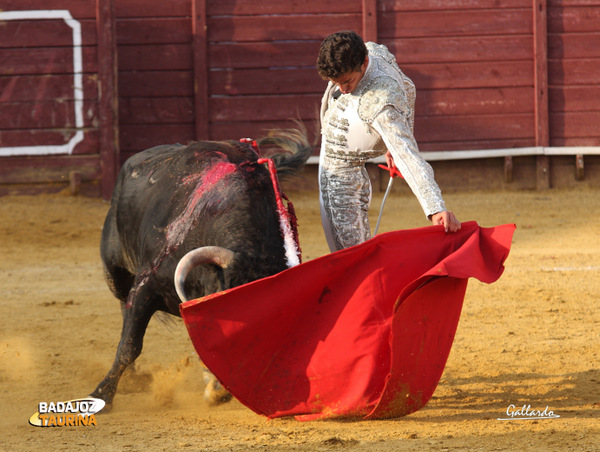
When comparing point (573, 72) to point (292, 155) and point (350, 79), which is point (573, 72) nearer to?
point (292, 155)

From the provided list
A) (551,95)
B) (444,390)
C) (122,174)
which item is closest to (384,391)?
(444,390)

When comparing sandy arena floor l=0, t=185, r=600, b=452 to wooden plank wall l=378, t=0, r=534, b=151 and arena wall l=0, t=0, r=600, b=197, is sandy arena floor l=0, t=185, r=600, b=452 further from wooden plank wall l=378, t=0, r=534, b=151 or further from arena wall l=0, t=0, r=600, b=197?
wooden plank wall l=378, t=0, r=534, b=151

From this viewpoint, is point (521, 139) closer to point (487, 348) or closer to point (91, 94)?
point (91, 94)

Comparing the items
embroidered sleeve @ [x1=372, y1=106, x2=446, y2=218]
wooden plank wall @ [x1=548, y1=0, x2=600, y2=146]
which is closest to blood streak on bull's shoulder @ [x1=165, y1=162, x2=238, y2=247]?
embroidered sleeve @ [x1=372, y1=106, x2=446, y2=218]

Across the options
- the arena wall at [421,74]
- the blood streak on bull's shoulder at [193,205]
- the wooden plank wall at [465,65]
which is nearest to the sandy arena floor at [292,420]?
the blood streak on bull's shoulder at [193,205]

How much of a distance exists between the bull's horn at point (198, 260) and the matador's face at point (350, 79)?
65cm

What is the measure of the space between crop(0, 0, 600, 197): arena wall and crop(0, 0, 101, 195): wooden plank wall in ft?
1.56

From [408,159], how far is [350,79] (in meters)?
0.32

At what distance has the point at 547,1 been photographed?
8.52m

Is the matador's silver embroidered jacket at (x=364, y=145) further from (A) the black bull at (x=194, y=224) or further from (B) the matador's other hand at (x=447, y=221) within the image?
(A) the black bull at (x=194, y=224)

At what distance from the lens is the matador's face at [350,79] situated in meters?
2.78

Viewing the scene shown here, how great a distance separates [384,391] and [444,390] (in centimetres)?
75

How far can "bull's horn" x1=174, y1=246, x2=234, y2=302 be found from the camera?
2611mm

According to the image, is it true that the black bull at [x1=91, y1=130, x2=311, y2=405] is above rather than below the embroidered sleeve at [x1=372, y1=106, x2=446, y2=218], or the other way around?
below
